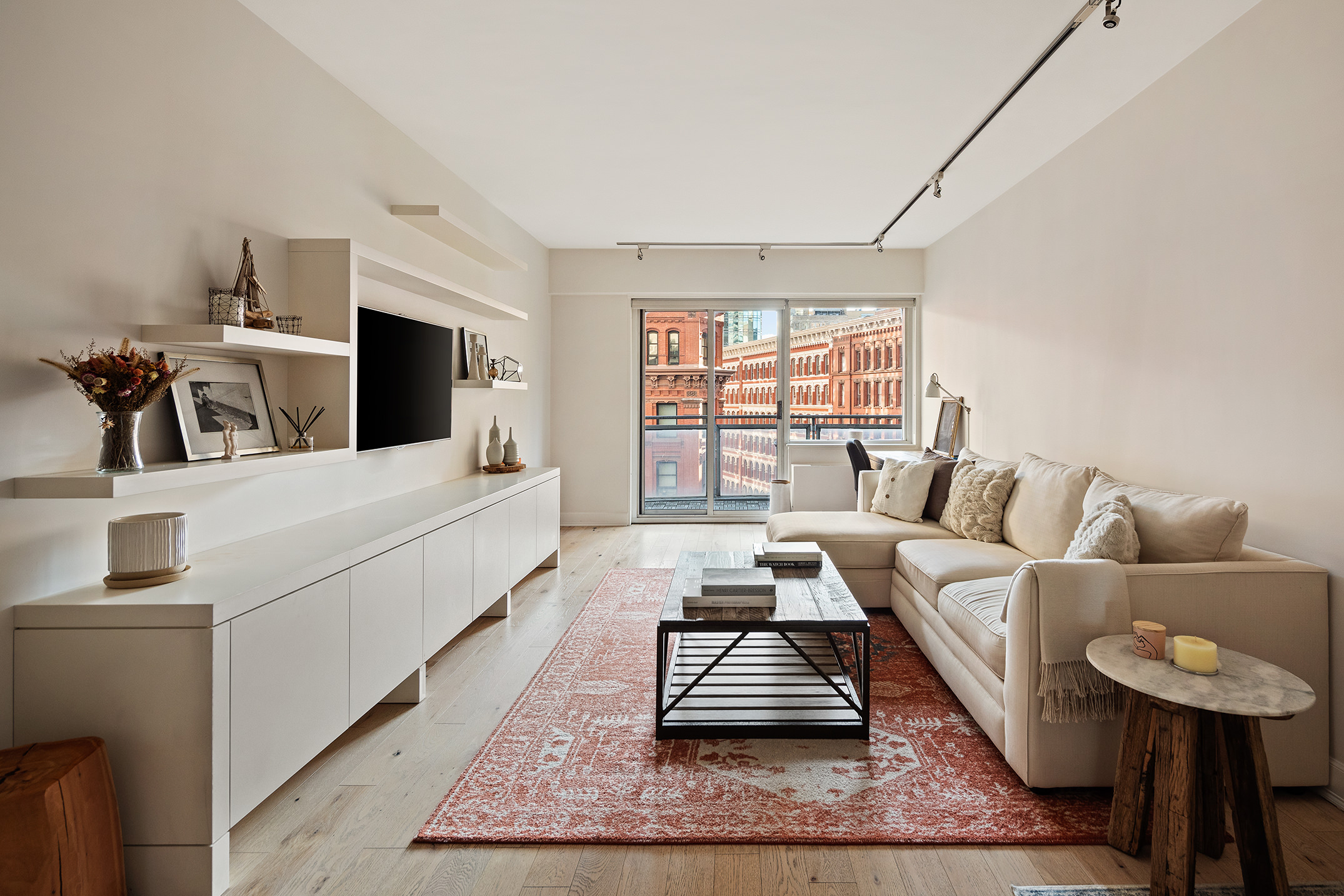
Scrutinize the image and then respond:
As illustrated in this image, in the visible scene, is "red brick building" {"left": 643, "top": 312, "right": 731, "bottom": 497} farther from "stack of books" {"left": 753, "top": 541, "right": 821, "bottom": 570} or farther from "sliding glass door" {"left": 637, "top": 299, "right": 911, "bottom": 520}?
"stack of books" {"left": 753, "top": 541, "right": 821, "bottom": 570}

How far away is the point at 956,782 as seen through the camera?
217cm

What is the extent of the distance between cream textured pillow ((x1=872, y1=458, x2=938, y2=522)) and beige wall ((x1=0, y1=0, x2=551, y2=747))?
9.66 ft

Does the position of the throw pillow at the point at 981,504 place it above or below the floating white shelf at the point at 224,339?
below

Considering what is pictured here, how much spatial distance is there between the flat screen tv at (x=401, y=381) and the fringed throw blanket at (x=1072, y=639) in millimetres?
2590

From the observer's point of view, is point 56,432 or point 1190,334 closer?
point 56,432

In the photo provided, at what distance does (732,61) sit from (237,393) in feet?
7.57

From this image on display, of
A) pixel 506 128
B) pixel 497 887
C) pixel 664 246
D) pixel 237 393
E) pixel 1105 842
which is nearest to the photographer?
pixel 497 887

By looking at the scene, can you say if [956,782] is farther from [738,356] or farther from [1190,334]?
[738,356]

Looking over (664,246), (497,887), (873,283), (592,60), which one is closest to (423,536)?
(497,887)

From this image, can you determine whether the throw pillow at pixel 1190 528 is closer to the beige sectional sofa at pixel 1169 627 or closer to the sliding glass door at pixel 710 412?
the beige sectional sofa at pixel 1169 627

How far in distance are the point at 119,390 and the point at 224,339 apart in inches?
13.6

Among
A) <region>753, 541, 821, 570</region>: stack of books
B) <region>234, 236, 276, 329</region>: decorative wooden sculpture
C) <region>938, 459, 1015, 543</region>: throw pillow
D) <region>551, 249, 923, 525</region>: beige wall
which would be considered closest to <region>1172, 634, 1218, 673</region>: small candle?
<region>753, 541, 821, 570</region>: stack of books

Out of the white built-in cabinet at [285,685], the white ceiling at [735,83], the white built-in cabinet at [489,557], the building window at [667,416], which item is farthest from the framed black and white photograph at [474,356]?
the building window at [667,416]

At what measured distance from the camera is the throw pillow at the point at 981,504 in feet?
11.8
